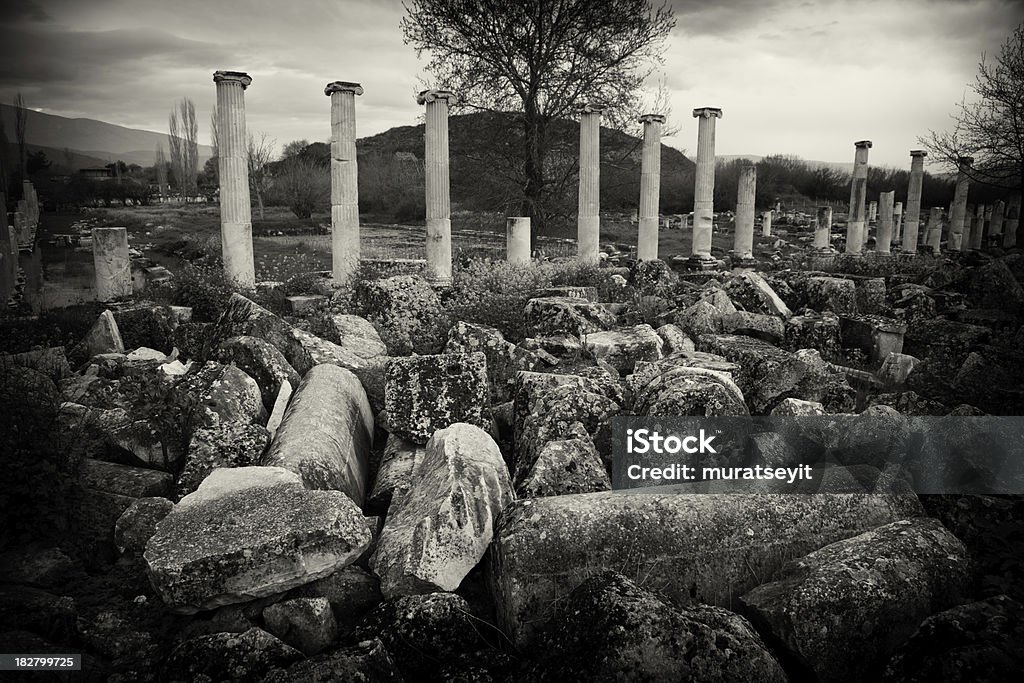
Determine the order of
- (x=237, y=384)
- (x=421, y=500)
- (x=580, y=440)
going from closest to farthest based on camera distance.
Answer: (x=421, y=500), (x=580, y=440), (x=237, y=384)

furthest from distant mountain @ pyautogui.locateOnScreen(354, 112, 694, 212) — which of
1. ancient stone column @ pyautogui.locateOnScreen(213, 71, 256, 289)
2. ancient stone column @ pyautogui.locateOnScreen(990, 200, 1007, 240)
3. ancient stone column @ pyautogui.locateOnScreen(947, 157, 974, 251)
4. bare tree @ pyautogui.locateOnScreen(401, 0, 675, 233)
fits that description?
ancient stone column @ pyautogui.locateOnScreen(990, 200, 1007, 240)

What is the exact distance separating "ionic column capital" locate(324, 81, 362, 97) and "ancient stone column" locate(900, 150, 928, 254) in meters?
26.7

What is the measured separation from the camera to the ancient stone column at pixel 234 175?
13.5m

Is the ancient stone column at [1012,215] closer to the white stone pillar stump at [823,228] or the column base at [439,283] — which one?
the white stone pillar stump at [823,228]

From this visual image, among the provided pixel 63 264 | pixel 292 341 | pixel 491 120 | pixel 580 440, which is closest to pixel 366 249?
pixel 491 120

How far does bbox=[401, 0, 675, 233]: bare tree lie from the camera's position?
2125 cm

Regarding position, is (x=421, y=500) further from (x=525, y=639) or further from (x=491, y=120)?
(x=491, y=120)

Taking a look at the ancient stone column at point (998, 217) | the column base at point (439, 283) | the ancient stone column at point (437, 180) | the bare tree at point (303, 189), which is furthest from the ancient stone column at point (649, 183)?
the ancient stone column at point (998, 217)

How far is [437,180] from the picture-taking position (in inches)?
640

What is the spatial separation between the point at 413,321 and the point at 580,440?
16.2 feet

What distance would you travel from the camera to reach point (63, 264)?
24672 mm

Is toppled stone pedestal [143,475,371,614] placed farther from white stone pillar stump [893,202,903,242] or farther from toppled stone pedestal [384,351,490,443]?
white stone pillar stump [893,202,903,242]

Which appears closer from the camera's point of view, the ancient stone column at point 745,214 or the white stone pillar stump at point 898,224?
the ancient stone column at point 745,214

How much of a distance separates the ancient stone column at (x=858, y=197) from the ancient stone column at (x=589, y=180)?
576 inches
